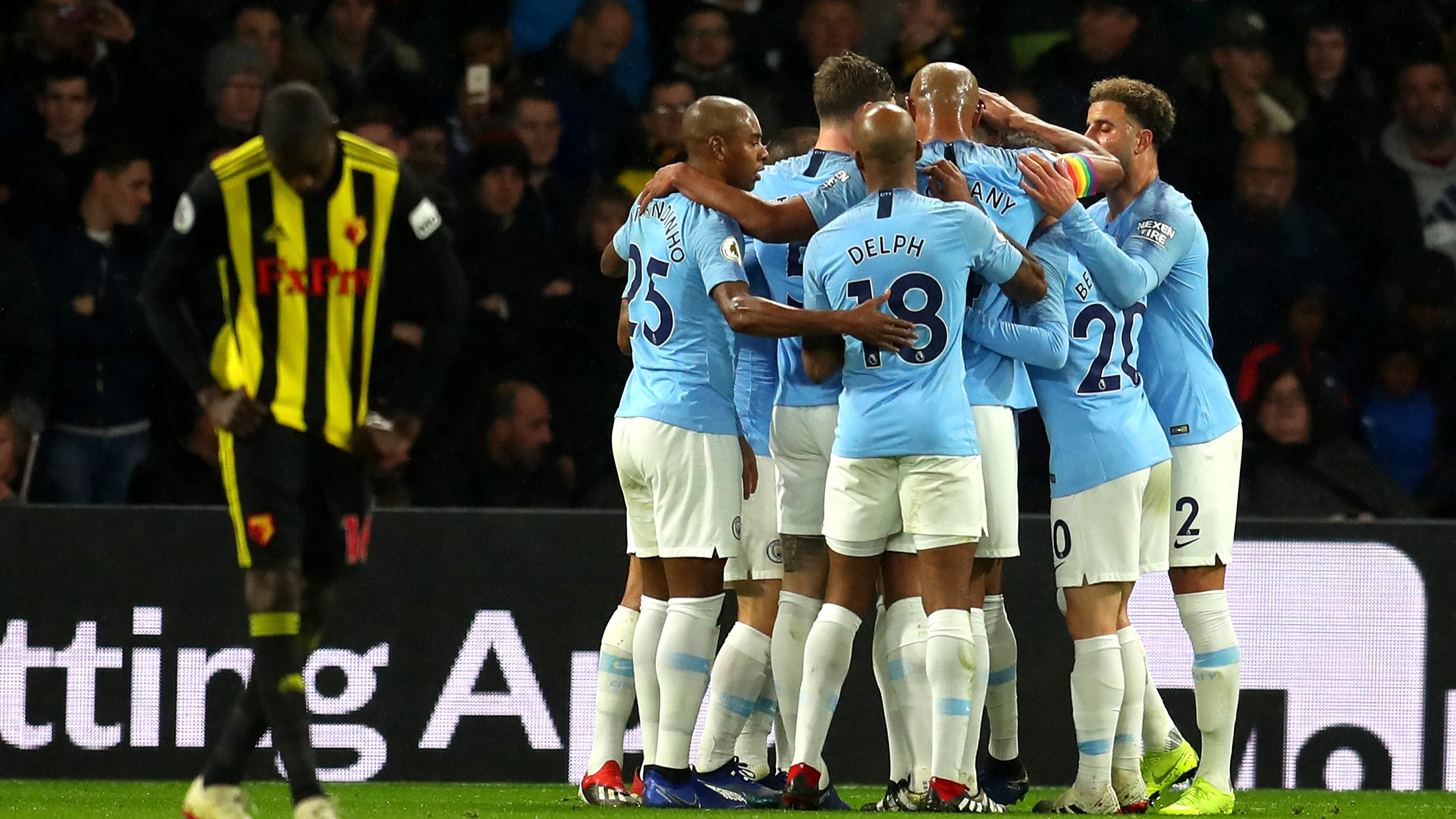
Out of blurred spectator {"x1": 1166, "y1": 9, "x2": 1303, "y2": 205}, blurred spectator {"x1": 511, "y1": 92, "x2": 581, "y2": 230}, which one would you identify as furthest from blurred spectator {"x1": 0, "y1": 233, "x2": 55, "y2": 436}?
blurred spectator {"x1": 1166, "y1": 9, "x2": 1303, "y2": 205}

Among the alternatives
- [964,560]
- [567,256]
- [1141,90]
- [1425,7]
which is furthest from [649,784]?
[1425,7]

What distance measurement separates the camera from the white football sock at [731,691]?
6461mm

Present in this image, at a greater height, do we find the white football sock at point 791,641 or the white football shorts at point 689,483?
the white football shorts at point 689,483

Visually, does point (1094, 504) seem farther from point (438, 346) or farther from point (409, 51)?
point (409, 51)

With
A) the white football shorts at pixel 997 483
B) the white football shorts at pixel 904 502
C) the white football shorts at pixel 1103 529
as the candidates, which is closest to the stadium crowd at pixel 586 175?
the white football shorts at pixel 1103 529

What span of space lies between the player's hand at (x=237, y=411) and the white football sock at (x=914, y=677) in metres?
2.25

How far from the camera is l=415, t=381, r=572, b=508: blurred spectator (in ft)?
30.1

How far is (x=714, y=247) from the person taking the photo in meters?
6.17

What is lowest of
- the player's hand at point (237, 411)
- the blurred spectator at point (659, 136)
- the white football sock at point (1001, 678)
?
the white football sock at point (1001, 678)

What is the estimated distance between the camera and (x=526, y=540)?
26.2 ft

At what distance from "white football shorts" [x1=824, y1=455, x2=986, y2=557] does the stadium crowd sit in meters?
3.26

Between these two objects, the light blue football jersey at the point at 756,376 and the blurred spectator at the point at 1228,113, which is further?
the blurred spectator at the point at 1228,113

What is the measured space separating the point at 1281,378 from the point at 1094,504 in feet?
11.1

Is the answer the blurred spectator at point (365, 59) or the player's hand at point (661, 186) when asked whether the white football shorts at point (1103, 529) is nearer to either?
the player's hand at point (661, 186)
